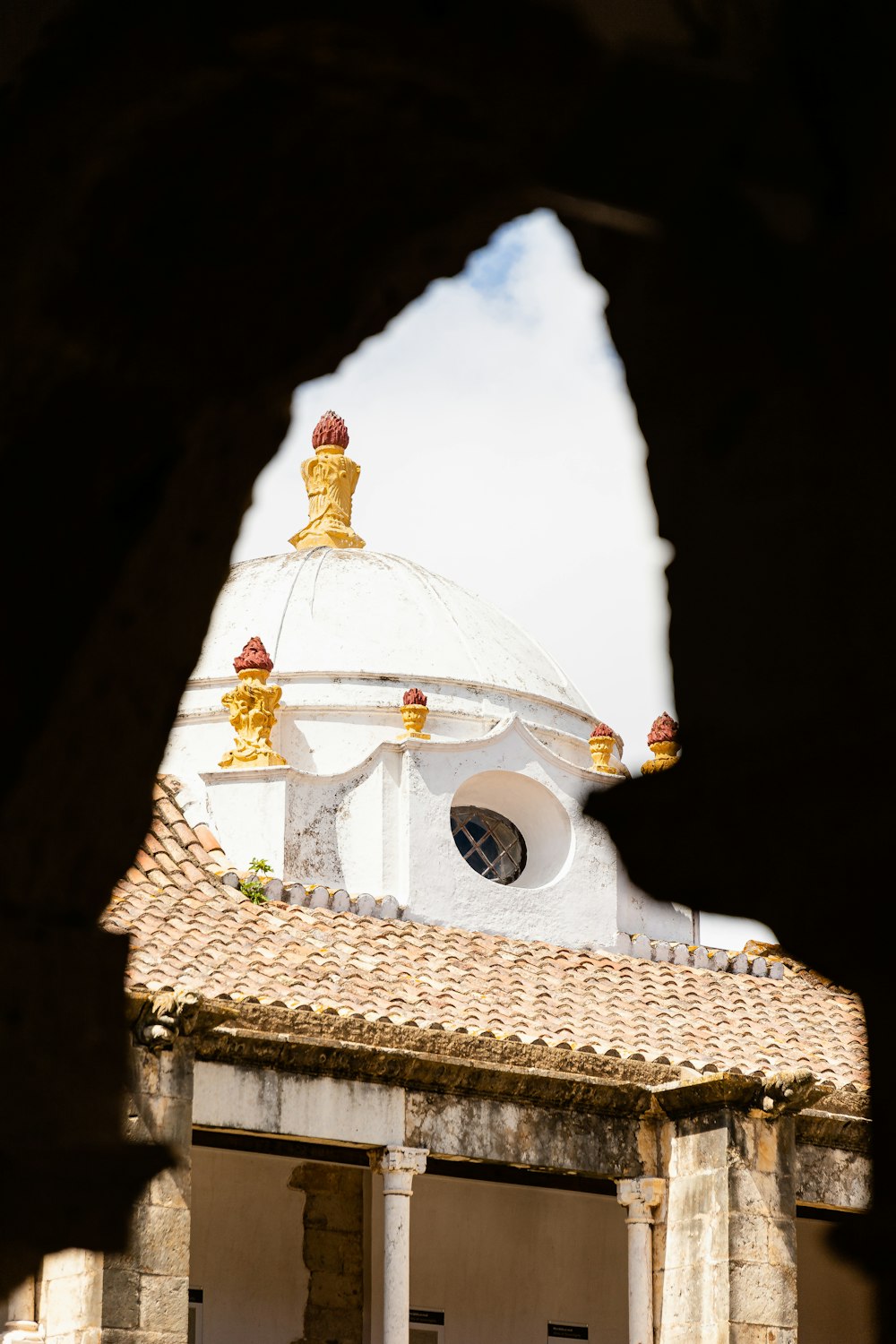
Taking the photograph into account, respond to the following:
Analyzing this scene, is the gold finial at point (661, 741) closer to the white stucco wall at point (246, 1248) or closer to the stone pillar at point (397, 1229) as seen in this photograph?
the white stucco wall at point (246, 1248)

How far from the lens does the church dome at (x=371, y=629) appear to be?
20938 millimetres

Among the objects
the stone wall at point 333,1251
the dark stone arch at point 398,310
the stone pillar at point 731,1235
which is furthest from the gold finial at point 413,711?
the dark stone arch at point 398,310

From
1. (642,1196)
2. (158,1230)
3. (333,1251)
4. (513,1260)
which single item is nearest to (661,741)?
(513,1260)

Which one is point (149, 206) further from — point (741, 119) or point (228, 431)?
point (741, 119)

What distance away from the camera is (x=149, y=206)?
253 cm

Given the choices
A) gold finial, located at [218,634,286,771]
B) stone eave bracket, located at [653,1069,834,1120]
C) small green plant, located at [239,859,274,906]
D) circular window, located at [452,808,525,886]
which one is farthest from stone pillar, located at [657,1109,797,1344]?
gold finial, located at [218,634,286,771]

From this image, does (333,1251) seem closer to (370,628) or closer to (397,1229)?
(397,1229)

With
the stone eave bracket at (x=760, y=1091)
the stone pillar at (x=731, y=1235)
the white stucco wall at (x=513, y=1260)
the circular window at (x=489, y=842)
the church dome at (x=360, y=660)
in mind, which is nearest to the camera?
the stone pillar at (x=731, y=1235)

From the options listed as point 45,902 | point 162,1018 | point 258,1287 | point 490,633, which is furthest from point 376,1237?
point 45,902

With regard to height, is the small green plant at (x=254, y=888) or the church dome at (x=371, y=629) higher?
the church dome at (x=371, y=629)

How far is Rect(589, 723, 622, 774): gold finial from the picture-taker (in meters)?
20.5

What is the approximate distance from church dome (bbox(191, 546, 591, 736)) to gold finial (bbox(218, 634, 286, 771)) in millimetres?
1299

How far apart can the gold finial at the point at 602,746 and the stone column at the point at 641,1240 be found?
8697 mm

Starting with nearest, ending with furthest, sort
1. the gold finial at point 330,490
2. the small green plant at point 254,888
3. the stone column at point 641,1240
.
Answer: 1. the stone column at point 641,1240
2. the small green plant at point 254,888
3. the gold finial at point 330,490
